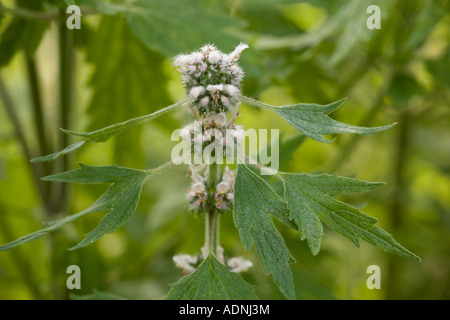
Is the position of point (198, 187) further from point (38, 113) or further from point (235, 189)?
point (38, 113)

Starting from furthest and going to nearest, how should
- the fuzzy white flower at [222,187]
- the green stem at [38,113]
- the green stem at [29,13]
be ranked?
1. the green stem at [38,113]
2. the green stem at [29,13]
3. the fuzzy white flower at [222,187]

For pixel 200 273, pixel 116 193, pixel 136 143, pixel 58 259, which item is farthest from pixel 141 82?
pixel 200 273

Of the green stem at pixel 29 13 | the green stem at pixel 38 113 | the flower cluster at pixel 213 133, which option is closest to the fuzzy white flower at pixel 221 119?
the flower cluster at pixel 213 133

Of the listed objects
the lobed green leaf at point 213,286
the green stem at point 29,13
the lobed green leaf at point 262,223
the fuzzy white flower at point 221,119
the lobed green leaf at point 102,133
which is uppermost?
the green stem at point 29,13

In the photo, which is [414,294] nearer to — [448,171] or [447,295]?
[447,295]

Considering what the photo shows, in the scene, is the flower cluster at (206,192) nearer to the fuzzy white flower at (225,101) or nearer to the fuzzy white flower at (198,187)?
the fuzzy white flower at (198,187)

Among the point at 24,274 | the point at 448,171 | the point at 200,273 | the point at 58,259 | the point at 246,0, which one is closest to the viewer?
the point at 200,273

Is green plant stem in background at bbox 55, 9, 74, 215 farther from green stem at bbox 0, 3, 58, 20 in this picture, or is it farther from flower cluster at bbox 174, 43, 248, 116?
flower cluster at bbox 174, 43, 248, 116

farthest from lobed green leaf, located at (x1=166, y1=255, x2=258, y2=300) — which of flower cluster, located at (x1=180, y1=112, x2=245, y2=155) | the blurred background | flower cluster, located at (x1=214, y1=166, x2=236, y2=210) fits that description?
the blurred background
